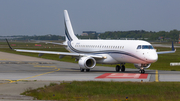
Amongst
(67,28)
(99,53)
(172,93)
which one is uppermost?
(67,28)

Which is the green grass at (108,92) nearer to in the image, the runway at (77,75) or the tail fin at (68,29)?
the runway at (77,75)

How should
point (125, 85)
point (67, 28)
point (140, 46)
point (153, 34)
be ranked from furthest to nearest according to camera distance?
1. point (153, 34)
2. point (67, 28)
3. point (140, 46)
4. point (125, 85)

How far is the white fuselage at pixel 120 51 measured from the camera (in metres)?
33.9

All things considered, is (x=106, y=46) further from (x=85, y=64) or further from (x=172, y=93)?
(x=172, y=93)

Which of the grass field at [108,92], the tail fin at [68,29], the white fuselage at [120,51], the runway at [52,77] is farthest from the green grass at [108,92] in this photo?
the tail fin at [68,29]

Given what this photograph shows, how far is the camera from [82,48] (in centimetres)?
4538

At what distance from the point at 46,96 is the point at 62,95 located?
105 centimetres

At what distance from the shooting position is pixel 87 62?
40.0 meters

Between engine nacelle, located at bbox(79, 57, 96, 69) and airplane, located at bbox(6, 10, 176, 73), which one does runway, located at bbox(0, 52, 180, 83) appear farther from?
airplane, located at bbox(6, 10, 176, 73)

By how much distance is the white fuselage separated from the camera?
3388 cm

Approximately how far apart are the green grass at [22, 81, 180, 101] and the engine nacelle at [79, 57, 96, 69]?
13.6m

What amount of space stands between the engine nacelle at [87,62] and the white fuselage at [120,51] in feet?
3.77

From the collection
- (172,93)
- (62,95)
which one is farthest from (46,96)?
(172,93)

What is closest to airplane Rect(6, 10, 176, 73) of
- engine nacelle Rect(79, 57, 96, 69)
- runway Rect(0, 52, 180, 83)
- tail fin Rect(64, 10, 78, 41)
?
engine nacelle Rect(79, 57, 96, 69)
